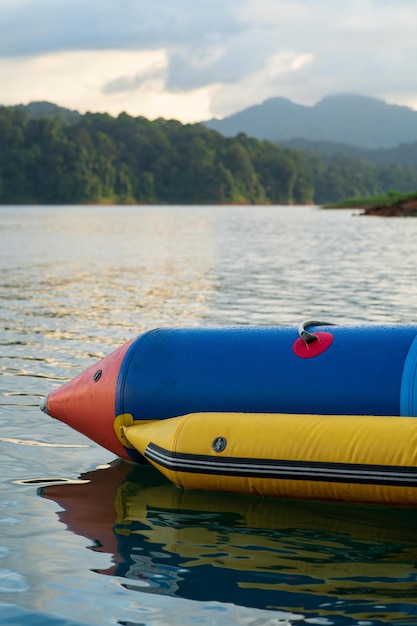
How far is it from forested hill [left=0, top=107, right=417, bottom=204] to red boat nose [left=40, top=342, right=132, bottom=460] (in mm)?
121615

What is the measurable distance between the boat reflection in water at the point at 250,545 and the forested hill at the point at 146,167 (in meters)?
123

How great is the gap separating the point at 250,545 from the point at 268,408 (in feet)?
2.99

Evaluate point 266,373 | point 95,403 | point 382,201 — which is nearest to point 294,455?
point 266,373

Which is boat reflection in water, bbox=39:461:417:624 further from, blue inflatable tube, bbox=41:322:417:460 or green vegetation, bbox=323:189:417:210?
green vegetation, bbox=323:189:417:210

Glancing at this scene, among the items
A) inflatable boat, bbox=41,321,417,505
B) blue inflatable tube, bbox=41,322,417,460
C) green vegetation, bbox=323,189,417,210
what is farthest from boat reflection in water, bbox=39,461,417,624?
green vegetation, bbox=323,189,417,210

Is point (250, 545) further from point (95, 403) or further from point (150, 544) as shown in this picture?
point (95, 403)

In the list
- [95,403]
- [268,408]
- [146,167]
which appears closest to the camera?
[268,408]

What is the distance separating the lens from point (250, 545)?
474 centimetres

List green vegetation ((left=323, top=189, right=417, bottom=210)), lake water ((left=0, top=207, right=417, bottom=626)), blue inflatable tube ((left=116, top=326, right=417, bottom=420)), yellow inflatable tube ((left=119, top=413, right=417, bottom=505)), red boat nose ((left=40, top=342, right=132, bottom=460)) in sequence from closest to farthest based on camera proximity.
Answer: lake water ((left=0, top=207, right=417, bottom=626))
yellow inflatable tube ((left=119, top=413, right=417, bottom=505))
blue inflatable tube ((left=116, top=326, right=417, bottom=420))
red boat nose ((left=40, top=342, right=132, bottom=460))
green vegetation ((left=323, top=189, right=417, bottom=210))

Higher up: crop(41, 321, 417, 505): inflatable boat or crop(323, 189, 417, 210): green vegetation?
crop(323, 189, 417, 210): green vegetation

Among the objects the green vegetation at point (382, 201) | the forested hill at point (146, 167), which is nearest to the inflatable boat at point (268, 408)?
the green vegetation at point (382, 201)

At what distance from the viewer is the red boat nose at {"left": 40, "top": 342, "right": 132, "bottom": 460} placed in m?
5.91

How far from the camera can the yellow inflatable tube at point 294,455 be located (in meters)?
4.87

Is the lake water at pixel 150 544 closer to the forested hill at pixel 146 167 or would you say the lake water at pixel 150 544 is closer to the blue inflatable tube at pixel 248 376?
the blue inflatable tube at pixel 248 376
